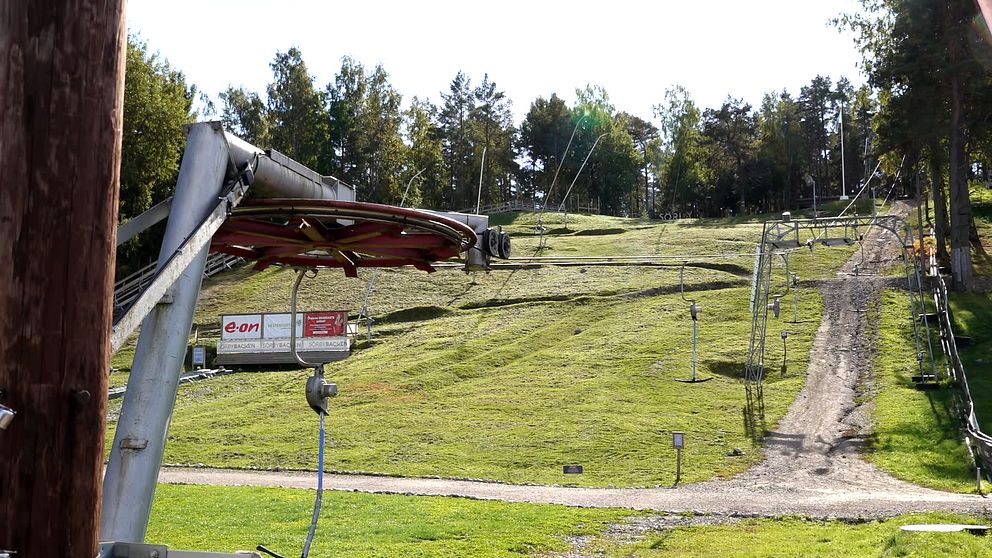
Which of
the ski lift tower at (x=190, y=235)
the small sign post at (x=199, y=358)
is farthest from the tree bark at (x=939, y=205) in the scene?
the ski lift tower at (x=190, y=235)

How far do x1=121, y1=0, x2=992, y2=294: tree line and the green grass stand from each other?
844 cm

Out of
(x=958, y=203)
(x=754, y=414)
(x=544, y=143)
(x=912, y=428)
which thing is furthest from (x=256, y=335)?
(x=544, y=143)

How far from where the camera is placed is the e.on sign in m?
49.9

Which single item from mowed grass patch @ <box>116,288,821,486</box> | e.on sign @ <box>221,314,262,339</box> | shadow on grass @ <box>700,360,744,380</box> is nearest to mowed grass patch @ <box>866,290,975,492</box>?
mowed grass patch @ <box>116,288,821,486</box>

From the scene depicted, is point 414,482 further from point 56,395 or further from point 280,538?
point 56,395

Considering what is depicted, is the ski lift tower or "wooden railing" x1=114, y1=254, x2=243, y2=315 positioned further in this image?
"wooden railing" x1=114, y1=254, x2=243, y2=315

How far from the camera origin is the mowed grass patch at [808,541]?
1296 centimetres

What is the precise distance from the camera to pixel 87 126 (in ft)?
10.6

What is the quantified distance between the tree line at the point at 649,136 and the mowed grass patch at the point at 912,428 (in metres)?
11.5

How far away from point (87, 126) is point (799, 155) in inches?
4410

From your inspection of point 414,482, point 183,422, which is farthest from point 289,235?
point 183,422

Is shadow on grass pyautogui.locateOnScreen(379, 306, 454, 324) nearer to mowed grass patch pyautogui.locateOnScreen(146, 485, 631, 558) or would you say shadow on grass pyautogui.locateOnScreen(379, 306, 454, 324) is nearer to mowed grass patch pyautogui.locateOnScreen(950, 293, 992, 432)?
mowed grass patch pyautogui.locateOnScreen(950, 293, 992, 432)

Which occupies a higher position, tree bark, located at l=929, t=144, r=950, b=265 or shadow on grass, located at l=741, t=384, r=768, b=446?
tree bark, located at l=929, t=144, r=950, b=265

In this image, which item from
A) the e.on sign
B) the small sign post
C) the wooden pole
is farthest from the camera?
the small sign post
